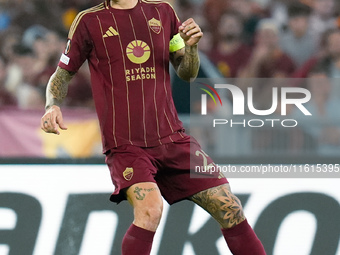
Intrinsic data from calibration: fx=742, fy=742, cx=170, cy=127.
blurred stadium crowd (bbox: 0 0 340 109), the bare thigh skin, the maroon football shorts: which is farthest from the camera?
blurred stadium crowd (bbox: 0 0 340 109)

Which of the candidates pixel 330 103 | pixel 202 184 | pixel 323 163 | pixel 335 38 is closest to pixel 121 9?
pixel 202 184

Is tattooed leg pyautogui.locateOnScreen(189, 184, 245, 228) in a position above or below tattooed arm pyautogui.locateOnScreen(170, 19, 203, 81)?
below

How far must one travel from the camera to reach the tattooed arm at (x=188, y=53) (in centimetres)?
424

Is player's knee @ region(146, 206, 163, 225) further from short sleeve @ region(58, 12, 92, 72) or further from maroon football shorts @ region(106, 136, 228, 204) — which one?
short sleeve @ region(58, 12, 92, 72)

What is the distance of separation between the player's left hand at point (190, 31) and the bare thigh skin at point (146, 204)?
2.85 ft

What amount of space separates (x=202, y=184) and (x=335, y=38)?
11.5 feet

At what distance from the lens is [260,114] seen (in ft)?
21.2

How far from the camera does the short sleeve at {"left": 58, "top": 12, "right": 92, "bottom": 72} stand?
443 cm

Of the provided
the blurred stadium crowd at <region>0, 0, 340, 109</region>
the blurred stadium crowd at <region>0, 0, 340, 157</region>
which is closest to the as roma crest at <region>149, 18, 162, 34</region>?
the blurred stadium crowd at <region>0, 0, 340, 157</region>

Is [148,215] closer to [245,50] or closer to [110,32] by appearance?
[110,32]

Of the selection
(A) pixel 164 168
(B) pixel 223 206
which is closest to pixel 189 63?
(A) pixel 164 168

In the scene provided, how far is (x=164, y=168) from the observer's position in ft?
14.7

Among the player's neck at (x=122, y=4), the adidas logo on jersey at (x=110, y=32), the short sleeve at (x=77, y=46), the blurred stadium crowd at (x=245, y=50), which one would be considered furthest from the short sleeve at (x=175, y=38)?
the blurred stadium crowd at (x=245, y=50)

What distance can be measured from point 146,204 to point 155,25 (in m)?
1.10
